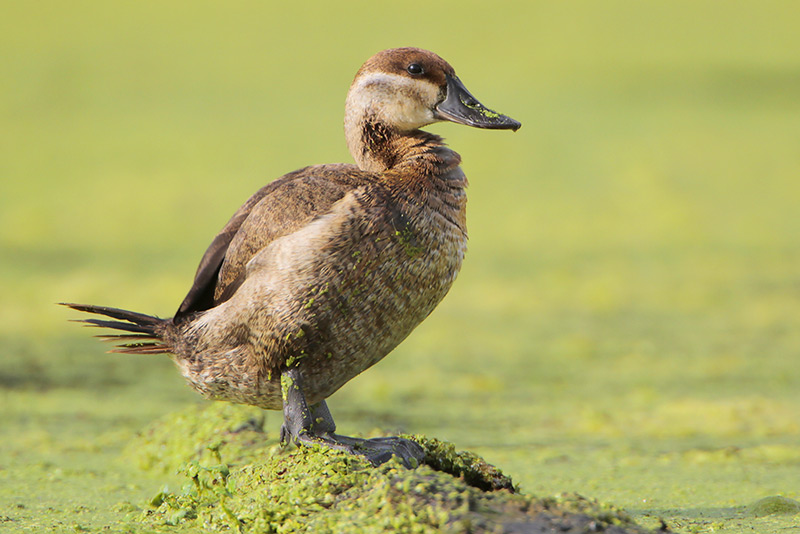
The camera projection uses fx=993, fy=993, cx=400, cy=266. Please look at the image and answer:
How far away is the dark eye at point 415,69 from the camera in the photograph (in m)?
2.32

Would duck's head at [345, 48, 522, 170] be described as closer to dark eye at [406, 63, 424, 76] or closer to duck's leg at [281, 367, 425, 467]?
dark eye at [406, 63, 424, 76]

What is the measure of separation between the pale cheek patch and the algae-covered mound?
761mm

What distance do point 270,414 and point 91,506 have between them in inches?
64.1

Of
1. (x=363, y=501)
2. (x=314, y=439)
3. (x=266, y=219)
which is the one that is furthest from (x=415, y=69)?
(x=363, y=501)

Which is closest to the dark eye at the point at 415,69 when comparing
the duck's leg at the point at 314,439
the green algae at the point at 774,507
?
the duck's leg at the point at 314,439

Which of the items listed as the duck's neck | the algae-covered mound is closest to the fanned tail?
the algae-covered mound

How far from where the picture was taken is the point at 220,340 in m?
2.25

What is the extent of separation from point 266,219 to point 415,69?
19.7 inches

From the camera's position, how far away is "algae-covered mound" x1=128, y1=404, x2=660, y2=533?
1780 millimetres

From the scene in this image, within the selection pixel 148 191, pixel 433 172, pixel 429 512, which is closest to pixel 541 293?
pixel 148 191

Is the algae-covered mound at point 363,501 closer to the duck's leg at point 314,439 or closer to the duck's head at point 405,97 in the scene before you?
the duck's leg at point 314,439

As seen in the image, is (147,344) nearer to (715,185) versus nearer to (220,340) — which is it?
(220,340)

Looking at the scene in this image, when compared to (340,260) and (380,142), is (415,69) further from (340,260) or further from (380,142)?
(340,260)

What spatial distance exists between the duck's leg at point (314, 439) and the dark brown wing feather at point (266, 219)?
27cm
